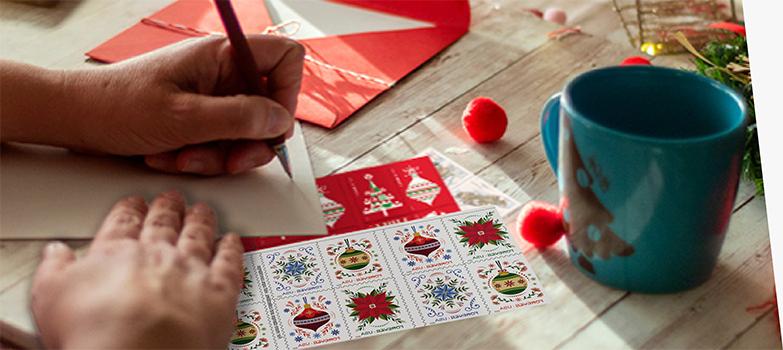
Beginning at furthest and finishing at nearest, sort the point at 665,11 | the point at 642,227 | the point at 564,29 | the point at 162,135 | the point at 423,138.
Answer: the point at 665,11, the point at 564,29, the point at 423,138, the point at 162,135, the point at 642,227

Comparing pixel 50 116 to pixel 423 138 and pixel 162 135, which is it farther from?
pixel 423 138

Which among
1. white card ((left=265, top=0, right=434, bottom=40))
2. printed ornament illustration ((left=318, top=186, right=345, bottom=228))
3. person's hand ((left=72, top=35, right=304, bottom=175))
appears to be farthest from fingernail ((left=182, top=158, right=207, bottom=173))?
white card ((left=265, top=0, right=434, bottom=40))

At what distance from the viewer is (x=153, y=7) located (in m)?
1.22

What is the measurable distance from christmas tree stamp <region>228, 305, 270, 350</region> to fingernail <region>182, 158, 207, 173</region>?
170 millimetres

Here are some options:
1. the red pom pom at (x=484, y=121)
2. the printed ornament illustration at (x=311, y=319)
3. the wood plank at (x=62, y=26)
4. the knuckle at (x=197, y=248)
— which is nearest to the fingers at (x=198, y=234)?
the knuckle at (x=197, y=248)

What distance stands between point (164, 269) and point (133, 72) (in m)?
0.37

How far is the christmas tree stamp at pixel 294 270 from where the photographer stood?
0.77 metres

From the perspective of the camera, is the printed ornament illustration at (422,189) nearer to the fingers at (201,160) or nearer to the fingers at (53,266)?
the fingers at (201,160)

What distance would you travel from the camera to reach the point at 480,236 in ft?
2.71

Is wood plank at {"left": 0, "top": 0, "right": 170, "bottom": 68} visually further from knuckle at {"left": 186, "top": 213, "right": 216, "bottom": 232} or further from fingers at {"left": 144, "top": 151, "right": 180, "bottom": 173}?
knuckle at {"left": 186, "top": 213, "right": 216, "bottom": 232}

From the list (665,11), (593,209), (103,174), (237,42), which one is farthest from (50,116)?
(665,11)

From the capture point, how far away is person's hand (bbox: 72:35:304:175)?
0.84m

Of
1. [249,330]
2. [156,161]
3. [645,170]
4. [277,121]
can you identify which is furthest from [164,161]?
[645,170]

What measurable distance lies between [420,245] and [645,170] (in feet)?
0.66
